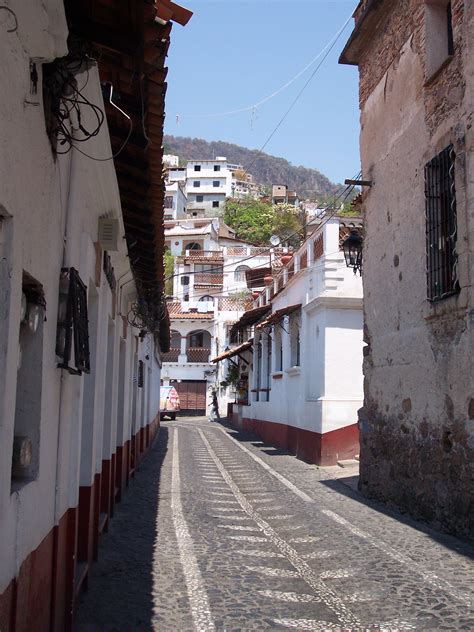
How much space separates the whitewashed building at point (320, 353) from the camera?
1638cm

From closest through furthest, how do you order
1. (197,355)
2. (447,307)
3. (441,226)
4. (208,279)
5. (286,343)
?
1. (447,307)
2. (441,226)
3. (286,343)
4. (197,355)
5. (208,279)

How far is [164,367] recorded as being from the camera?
50.1 meters

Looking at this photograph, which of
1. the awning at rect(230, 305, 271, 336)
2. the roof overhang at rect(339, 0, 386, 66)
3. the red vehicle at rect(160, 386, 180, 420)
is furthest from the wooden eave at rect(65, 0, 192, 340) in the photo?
the red vehicle at rect(160, 386, 180, 420)

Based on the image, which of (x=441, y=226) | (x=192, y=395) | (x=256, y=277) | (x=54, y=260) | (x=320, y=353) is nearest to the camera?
(x=54, y=260)

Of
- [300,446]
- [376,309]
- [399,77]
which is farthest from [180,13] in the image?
[300,446]

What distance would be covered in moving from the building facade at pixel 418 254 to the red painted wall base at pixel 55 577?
171 inches

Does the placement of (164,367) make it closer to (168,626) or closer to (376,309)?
(376,309)

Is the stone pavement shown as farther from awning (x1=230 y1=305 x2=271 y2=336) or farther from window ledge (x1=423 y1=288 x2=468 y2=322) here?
awning (x1=230 y1=305 x2=271 y2=336)

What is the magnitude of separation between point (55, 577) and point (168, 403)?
38680 millimetres

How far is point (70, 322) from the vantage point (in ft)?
14.7

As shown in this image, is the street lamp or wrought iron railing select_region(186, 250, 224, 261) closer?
the street lamp

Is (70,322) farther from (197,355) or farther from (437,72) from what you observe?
(197,355)

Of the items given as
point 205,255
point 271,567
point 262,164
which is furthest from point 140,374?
point 262,164

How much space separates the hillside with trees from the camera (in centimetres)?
16150
